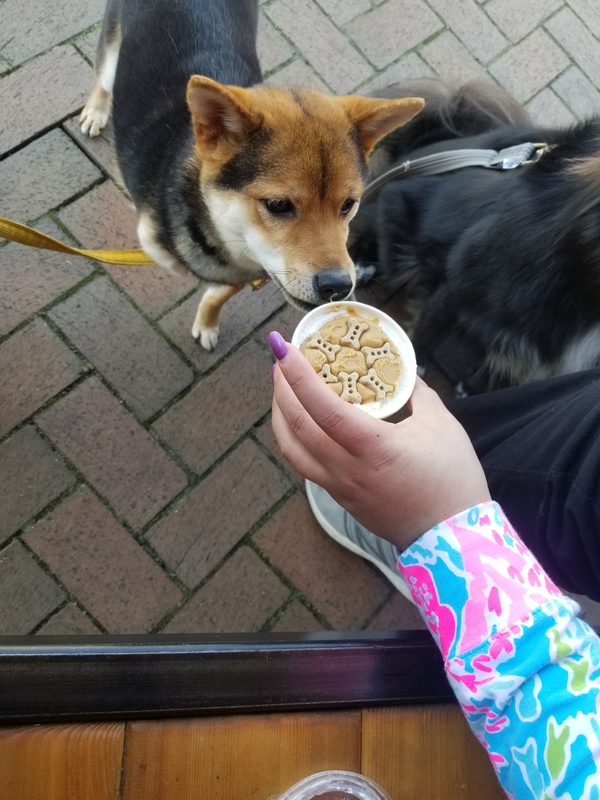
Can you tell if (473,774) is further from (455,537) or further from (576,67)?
(576,67)

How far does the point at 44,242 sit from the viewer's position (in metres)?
1.63

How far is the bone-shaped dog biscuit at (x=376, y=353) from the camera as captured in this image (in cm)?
118

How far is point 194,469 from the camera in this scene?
6.99ft

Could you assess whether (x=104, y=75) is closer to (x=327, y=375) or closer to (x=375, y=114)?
(x=375, y=114)

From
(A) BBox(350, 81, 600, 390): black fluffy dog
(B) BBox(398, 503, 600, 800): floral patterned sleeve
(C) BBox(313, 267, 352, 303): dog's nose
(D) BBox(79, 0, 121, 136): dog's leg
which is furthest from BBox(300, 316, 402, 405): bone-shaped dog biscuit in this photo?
(D) BBox(79, 0, 121, 136): dog's leg

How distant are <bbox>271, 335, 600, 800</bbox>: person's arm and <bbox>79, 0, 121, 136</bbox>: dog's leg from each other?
1791 millimetres

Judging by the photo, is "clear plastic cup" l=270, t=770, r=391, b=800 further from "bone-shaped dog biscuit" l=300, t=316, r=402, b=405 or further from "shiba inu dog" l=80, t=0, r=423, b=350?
"shiba inu dog" l=80, t=0, r=423, b=350

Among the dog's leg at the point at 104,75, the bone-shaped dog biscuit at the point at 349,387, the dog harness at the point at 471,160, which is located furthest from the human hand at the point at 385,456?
the dog's leg at the point at 104,75

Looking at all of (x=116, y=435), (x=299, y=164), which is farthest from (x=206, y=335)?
(x=299, y=164)

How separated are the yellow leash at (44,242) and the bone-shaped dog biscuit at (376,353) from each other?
38.9 inches

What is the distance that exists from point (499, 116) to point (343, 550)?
1800 mm

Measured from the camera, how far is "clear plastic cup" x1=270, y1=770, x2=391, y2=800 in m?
1.02

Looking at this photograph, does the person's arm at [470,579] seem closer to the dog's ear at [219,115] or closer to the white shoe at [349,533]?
the dog's ear at [219,115]

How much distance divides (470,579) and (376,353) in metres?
0.48
